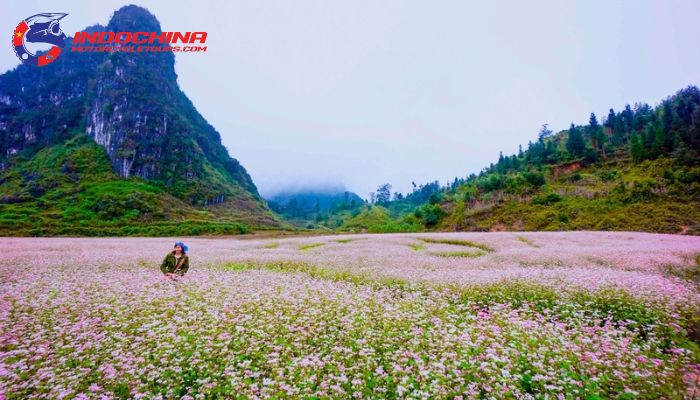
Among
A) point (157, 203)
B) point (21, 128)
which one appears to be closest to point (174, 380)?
point (157, 203)

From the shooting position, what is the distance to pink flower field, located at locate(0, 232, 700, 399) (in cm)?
542

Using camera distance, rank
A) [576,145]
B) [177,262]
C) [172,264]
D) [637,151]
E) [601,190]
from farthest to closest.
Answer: [576,145]
[637,151]
[601,190]
[177,262]
[172,264]

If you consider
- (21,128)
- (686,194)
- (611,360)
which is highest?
(21,128)

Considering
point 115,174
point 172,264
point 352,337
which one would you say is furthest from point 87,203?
point 352,337

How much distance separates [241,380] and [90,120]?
850ft

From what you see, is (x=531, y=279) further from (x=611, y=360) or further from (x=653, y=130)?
(x=653, y=130)

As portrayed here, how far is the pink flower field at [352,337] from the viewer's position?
5.42 m

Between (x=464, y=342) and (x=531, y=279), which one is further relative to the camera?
(x=531, y=279)

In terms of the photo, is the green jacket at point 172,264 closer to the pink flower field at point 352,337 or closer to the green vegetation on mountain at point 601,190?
the pink flower field at point 352,337

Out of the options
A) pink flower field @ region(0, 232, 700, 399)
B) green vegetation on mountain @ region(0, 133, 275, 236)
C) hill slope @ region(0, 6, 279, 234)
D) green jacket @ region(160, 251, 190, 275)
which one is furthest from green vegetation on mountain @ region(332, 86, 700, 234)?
hill slope @ region(0, 6, 279, 234)

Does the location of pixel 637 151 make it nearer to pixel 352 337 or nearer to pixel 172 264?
pixel 352 337

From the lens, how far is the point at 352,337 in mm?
7504

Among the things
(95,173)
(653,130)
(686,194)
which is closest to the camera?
(686,194)

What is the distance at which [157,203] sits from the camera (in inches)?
5276
